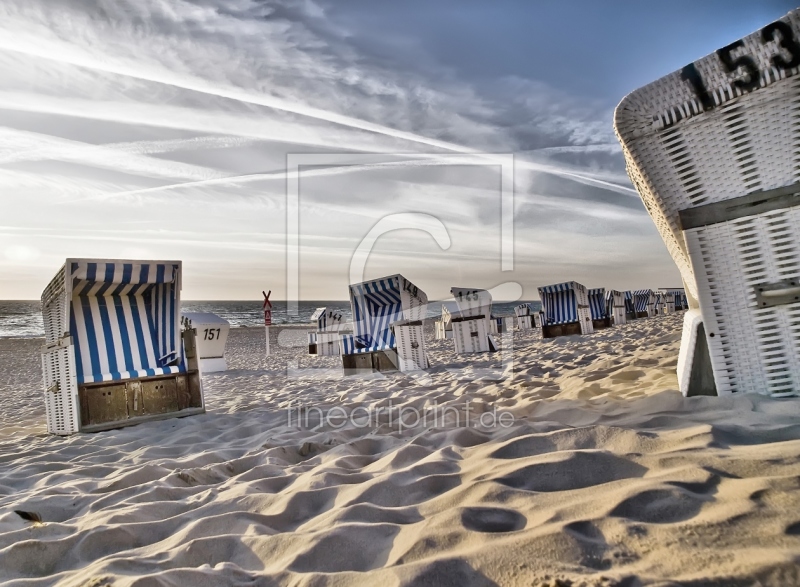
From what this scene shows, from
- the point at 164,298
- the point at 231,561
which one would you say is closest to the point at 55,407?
the point at 164,298

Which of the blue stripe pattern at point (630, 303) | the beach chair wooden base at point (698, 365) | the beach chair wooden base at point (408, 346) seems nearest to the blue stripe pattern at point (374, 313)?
the beach chair wooden base at point (408, 346)

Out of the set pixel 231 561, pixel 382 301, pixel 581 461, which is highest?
pixel 382 301

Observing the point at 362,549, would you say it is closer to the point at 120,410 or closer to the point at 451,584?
the point at 451,584

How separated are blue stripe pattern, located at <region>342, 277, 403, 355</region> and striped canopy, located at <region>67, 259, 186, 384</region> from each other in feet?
11.4

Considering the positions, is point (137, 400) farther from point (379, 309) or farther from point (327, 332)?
point (327, 332)

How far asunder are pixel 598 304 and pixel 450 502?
13.8 metres

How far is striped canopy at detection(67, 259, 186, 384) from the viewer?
190 inches

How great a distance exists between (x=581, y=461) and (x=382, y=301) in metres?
6.78

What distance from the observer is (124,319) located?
17.2ft

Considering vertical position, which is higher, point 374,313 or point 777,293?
point 374,313

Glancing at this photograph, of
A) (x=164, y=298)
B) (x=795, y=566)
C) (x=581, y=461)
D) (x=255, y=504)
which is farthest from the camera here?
(x=164, y=298)

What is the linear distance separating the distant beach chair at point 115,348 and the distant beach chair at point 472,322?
6.38 meters

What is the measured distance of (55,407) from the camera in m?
4.70

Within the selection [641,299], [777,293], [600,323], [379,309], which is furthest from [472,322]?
[641,299]
